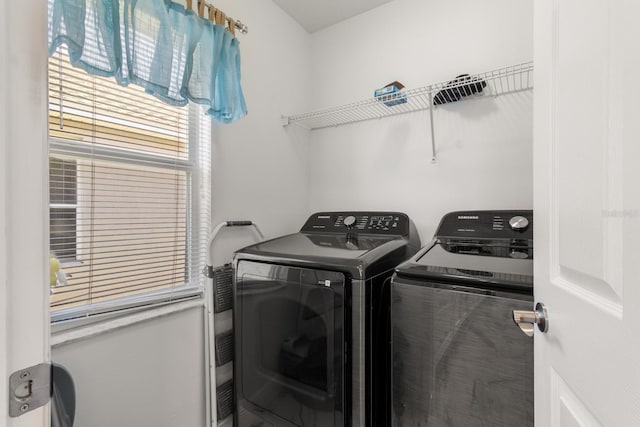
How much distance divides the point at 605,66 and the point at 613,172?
0.17 metres

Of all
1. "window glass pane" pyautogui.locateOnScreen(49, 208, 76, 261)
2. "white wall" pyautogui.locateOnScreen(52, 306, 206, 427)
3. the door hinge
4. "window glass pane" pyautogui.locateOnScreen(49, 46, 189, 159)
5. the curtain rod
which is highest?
the curtain rod

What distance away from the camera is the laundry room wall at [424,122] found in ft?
5.17

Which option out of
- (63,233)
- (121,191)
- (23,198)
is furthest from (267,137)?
(23,198)

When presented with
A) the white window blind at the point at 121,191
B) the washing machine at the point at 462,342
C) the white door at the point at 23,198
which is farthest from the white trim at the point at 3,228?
the washing machine at the point at 462,342

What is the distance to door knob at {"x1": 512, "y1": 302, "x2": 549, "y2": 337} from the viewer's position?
66 cm

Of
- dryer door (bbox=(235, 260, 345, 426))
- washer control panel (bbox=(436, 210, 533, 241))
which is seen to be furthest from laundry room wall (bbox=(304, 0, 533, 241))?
dryer door (bbox=(235, 260, 345, 426))

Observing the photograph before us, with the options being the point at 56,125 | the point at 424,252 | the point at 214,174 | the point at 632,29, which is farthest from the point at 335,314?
the point at 56,125

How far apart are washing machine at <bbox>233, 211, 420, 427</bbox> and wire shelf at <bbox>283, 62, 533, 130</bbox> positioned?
34.1 inches

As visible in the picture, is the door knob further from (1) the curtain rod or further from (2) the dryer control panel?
(1) the curtain rod

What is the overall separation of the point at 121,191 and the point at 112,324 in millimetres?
555

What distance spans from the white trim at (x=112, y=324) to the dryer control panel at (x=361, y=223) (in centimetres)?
91

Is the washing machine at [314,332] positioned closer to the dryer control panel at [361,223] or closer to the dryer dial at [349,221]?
the dryer control panel at [361,223]

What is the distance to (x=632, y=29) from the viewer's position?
1.23ft

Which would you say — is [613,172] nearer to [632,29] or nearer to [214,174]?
[632,29]
